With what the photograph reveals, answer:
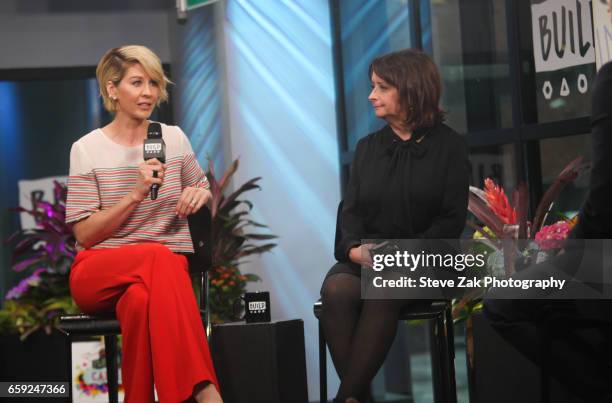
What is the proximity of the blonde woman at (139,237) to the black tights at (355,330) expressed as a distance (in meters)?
0.42

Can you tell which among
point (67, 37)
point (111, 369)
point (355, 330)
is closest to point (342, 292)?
point (355, 330)

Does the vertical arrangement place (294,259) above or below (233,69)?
below

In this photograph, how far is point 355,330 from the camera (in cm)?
316

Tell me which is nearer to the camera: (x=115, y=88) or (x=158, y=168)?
(x=158, y=168)

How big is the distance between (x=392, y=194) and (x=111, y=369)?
1222 millimetres

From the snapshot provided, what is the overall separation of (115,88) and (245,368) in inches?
45.1

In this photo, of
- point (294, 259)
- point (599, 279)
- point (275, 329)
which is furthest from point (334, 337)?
point (294, 259)

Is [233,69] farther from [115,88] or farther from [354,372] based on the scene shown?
[354,372]

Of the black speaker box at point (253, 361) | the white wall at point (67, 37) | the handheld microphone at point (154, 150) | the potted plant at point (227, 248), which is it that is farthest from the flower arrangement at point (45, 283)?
the white wall at point (67, 37)

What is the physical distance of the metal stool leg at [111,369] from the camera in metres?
3.41

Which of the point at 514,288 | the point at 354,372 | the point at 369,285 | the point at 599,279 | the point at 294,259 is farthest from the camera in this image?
the point at 294,259

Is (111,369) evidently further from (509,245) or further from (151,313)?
(509,245)

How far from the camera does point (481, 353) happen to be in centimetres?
303

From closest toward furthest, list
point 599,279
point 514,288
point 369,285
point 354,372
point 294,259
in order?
point 599,279
point 514,288
point 354,372
point 369,285
point 294,259
